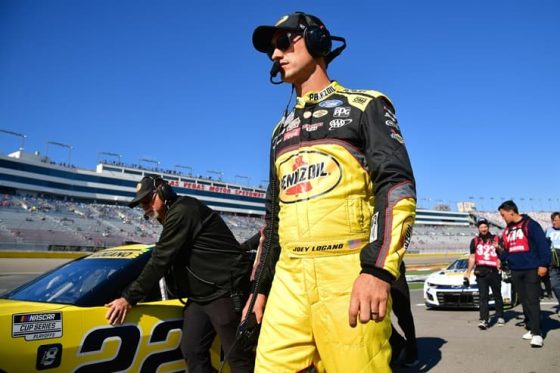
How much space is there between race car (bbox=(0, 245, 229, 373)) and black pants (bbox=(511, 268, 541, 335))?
4.26 metres

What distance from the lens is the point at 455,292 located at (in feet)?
29.3

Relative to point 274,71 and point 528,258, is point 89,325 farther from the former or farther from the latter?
point 528,258

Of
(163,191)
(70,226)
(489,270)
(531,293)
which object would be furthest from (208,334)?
(70,226)

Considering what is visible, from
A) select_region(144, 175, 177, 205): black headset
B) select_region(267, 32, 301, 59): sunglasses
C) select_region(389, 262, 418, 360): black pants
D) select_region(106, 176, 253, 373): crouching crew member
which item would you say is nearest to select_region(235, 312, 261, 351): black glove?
select_region(106, 176, 253, 373): crouching crew member

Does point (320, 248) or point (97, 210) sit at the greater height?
point (97, 210)

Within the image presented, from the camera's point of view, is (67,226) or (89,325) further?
(67,226)

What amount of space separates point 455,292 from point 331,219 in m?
8.11

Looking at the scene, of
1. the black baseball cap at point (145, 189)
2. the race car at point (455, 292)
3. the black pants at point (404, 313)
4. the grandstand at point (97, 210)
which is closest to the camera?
the black baseball cap at point (145, 189)

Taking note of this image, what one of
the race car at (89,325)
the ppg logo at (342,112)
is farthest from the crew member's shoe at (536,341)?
the ppg logo at (342,112)

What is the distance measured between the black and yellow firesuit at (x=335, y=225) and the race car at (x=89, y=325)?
136 cm

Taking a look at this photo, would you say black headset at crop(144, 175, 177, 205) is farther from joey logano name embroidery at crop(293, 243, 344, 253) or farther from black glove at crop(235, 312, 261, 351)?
joey logano name embroidery at crop(293, 243, 344, 253)

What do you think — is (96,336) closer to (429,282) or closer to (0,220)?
(429,282)

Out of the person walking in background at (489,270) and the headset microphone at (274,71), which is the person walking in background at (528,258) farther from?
the headset microphone at (274,71)

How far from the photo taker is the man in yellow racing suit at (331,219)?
5.19ft
